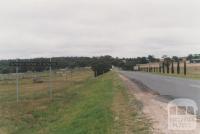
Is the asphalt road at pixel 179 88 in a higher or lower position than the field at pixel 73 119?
higher

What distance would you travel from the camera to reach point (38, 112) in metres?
20.7

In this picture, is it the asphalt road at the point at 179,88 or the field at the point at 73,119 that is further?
the asphalt road at the point at 179,88

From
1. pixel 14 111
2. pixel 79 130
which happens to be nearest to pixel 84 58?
pixel 14 111

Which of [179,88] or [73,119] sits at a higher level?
[179,88]

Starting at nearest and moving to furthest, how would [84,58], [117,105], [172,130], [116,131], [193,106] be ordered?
[172,130] < [116,131] < [193,106] < [117,105] < [84,58]

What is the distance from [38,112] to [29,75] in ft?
251

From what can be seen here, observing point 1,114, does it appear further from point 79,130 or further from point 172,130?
point 172,130

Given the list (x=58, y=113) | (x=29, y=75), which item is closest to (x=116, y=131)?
(x=58, y=113)

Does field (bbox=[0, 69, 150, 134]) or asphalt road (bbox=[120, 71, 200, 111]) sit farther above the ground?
asphalt road (bbox=[120, 71, 200, 111])

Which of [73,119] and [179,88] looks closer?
[73,119]

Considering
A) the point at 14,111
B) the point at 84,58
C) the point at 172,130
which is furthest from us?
the point at 84,58

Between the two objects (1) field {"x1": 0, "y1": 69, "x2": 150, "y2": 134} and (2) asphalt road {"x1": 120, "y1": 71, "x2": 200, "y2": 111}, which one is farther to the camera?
(2) asphalt road {"x1": 120, "y1": 71, "x2": 200, "y2": 111}

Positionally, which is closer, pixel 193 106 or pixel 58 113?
pixel 193 106

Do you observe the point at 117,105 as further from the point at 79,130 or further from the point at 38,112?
the point at 38,112
